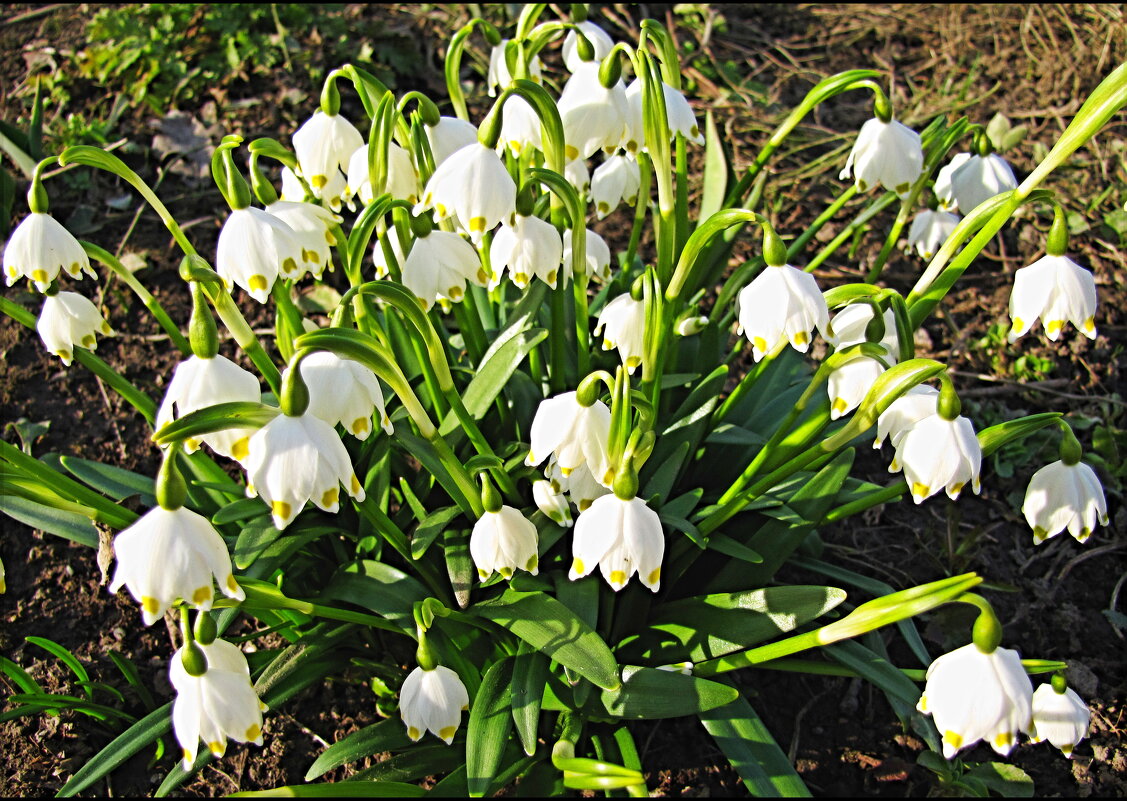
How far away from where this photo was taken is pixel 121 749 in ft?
5.75

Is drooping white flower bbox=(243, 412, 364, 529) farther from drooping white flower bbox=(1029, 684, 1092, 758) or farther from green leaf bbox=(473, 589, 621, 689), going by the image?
drooping white flower bbox=(1029, 684, 1092, 758)

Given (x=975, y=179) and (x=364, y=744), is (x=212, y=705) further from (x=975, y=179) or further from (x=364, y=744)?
(x=975, y=179)

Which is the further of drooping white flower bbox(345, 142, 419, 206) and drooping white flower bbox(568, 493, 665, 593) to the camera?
drooping white flower bbox(345, 142, 419, 206)

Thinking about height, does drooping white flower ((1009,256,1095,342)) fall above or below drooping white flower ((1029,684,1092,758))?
above

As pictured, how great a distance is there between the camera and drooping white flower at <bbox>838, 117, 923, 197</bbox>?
1875mm

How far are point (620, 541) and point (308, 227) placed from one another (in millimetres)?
791

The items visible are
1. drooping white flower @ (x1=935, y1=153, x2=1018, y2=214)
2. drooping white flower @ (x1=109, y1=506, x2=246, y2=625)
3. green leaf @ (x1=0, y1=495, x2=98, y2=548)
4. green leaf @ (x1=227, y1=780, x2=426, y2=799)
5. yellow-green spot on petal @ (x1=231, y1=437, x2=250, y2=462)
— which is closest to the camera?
drooping white flower @ (x1=109, y1=506, x2=246, y2=625)

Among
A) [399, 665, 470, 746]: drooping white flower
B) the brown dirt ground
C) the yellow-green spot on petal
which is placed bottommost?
the brown dirt ground

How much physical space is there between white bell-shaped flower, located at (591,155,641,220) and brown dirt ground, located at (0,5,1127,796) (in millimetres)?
1077

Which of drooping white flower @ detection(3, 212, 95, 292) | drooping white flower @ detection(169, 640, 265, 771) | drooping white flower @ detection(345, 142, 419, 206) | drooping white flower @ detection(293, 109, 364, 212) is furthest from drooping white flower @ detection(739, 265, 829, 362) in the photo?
drooping white flower @ detection(3, 212, 95, 292)

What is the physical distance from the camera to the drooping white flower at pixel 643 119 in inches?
70.0

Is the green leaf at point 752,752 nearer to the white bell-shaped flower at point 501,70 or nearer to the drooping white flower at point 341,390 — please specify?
the drooping white flower at point 341,390

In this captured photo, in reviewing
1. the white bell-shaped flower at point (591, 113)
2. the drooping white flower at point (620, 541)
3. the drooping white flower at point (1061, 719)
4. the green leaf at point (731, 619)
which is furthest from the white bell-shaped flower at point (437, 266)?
the drooping white flower at point (1061, 719)

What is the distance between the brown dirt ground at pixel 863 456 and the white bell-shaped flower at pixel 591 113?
1213 mm
